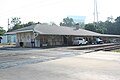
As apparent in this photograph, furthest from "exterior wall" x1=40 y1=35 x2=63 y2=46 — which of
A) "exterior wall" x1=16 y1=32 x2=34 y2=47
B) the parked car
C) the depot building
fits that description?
the parked car

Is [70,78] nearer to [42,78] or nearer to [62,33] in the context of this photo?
[42,78]

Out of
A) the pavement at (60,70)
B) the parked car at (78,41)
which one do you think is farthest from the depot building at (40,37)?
the pavement at (60,70)

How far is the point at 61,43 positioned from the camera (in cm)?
4338

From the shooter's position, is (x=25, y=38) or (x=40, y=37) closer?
(x=40, y=37)

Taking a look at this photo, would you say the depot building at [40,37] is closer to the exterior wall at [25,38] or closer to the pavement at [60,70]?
the exterior wall at [25,38]

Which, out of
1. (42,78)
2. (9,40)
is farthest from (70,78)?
(9,40)

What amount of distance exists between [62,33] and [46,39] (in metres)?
3.01

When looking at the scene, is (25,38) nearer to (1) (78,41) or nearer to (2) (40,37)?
(2) (40,37)

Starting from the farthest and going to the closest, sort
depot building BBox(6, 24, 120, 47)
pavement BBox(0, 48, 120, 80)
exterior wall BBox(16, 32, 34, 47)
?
exterior wall BBox(16, 32, 34, 47) < depot building BBox(6, 24, 120, 47) < pavement BBox(0, 48, 120, 80)

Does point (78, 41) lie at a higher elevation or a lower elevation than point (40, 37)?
lower

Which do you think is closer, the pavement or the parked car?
the pavement

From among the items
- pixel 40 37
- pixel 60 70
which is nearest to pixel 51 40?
pixel 40 37

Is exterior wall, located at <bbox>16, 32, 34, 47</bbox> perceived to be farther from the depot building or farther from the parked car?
the parked car

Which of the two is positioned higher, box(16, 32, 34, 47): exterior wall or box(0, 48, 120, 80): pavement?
box(16, 32, 34, 47): exterior wall
